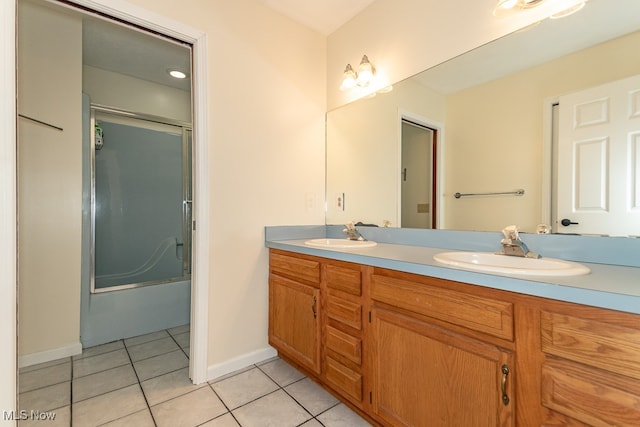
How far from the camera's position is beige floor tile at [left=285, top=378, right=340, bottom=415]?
1.44 meters

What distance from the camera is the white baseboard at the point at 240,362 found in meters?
1.69

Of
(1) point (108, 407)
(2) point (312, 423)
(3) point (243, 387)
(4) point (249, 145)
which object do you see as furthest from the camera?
(4) point (249, 145)

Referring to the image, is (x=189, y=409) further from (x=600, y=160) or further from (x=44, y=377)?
(x=600, y=160)

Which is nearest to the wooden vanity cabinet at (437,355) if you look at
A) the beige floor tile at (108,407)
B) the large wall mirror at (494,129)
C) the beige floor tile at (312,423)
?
the beige floor tile at (312,423)

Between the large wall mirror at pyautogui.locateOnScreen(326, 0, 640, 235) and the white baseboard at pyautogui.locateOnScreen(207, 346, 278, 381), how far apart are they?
113 cm

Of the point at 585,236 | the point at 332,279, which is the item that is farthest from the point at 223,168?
the point at 585,236

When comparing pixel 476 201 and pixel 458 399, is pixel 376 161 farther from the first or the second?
pixel 458 399

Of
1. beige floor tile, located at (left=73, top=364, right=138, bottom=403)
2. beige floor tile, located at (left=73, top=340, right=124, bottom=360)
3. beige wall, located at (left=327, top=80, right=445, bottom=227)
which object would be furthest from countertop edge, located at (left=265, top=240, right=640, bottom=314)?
beige floor tile, located at (left=73, top=340, right=124, bottom=360)

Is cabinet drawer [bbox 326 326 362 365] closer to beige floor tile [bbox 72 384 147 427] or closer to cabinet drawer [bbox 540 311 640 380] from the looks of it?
cabinet drawer [bbox 540 311 640 380]

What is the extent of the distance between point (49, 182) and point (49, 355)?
3.78ft

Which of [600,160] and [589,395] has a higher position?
[600,160]

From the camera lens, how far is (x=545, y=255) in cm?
118

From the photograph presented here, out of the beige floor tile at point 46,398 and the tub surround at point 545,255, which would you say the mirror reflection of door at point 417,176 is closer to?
the tub surround at point 545,255

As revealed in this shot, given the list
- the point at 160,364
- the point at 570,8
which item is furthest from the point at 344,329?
the point at 570,8
